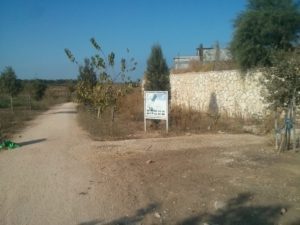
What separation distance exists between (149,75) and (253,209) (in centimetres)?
1504

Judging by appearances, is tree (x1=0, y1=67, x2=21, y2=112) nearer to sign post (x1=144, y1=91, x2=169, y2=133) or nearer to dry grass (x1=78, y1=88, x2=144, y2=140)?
dry grass (x1=78, y1=88, x2=144, y2=140)

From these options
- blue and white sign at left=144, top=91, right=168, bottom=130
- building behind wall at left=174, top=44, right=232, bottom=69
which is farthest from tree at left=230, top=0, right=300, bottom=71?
blue and white sign at left=144, top=91, right=168, bottom=130

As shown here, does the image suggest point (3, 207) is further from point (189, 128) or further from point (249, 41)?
point (249, 41)

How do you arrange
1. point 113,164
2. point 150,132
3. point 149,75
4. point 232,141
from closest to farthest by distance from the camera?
point 113,164 → point 232,141 → point 150,132 → point 149,75

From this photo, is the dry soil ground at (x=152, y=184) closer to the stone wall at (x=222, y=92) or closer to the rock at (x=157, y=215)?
the rock at (x=157, y=215)

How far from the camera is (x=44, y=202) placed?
716 cm

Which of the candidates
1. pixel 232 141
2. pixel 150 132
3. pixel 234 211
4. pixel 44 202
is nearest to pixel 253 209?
pixel 234 211

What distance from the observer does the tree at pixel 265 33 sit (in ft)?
64.2

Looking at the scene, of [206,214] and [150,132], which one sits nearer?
[206,214]

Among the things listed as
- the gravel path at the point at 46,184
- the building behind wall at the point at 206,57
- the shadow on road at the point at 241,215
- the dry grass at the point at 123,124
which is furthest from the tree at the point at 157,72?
the shadow on road at the point at 241,215

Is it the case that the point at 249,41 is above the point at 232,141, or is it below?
above

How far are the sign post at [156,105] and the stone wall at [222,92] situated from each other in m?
3.68

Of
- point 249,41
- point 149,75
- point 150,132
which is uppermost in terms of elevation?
point 249,41

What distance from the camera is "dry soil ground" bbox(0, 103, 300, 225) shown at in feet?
21.2
